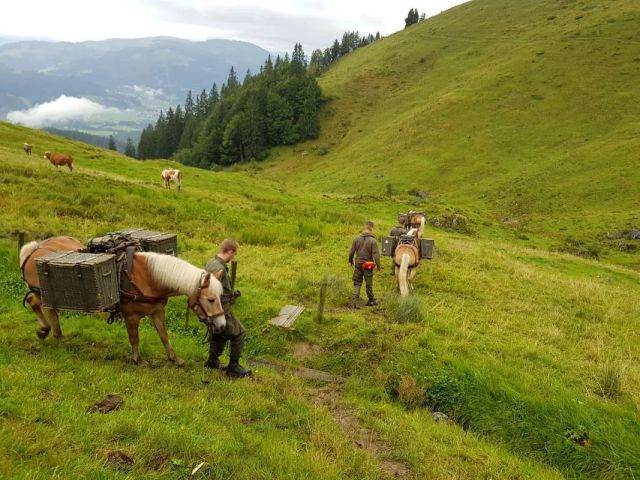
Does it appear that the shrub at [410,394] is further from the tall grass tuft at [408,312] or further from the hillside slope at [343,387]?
the tall grass tuft at [408,312]

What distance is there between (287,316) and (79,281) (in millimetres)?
5094

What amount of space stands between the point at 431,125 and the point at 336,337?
204ft

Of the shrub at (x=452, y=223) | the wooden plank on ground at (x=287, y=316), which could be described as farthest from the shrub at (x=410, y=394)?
the shrub at (x=452, y=223)

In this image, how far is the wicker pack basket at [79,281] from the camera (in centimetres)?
725

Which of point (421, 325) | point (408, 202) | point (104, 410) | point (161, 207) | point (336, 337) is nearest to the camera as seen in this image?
point (104, 410)

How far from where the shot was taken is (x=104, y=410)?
605 cm

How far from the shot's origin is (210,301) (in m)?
7.27

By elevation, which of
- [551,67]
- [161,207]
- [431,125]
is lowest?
[161,207]

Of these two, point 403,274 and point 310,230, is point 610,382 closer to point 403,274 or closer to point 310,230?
point 403,274

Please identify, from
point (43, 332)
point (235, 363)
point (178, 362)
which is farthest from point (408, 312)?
point (43, 332)

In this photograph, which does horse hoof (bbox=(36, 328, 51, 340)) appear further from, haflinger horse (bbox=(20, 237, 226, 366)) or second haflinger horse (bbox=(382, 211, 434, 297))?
second haflinger horse (bbox=(382, 211, 434, 297))

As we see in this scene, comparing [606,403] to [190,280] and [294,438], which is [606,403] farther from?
[190,280]

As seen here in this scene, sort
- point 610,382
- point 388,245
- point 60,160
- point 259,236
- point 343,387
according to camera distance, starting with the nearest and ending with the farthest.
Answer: point 343,387 < point 610,382 < point 388,245 < point 259,236 < point 60,160

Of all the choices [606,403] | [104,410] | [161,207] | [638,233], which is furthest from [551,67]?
[104,410]
